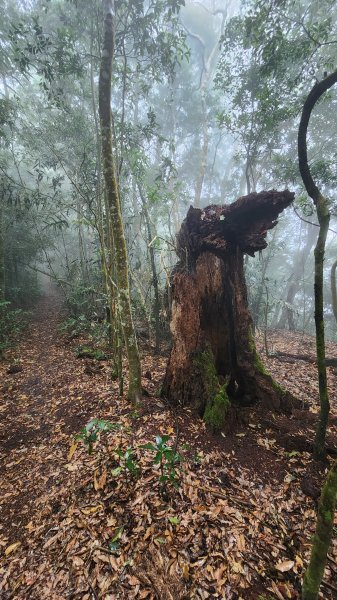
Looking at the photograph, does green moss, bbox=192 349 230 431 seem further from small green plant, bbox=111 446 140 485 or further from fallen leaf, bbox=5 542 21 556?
fallen leaf, bbox=5 542 21 556

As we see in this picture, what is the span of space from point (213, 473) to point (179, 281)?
9.74 ft

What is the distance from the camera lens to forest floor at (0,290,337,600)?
224 centimetres

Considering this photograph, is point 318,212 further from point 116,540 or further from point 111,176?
point 116,540

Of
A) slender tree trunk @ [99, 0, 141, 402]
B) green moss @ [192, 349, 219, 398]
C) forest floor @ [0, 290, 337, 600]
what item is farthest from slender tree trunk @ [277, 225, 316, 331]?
slender tree trunk @ [99, 0, 141, 402]

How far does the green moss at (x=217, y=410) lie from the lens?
157 inches

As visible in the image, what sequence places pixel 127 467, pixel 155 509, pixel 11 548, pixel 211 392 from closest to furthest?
pixel 11 548 < pixel 155 509 < pixel 127 467 < pixel 211 392

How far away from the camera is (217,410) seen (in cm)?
405

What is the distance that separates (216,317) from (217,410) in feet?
5.05

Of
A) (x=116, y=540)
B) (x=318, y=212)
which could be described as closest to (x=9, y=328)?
(x=116, y=540)

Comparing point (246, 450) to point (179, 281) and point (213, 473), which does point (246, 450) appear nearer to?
point (213, 473)

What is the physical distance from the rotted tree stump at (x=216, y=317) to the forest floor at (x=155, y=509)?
1.38 ft

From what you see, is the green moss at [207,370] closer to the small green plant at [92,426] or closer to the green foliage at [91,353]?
the small green plant at [92,426]

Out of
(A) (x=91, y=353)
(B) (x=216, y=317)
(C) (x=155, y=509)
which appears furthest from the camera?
(A) (x=91, y=353)

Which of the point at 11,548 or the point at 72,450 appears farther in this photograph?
the point at 72,450
